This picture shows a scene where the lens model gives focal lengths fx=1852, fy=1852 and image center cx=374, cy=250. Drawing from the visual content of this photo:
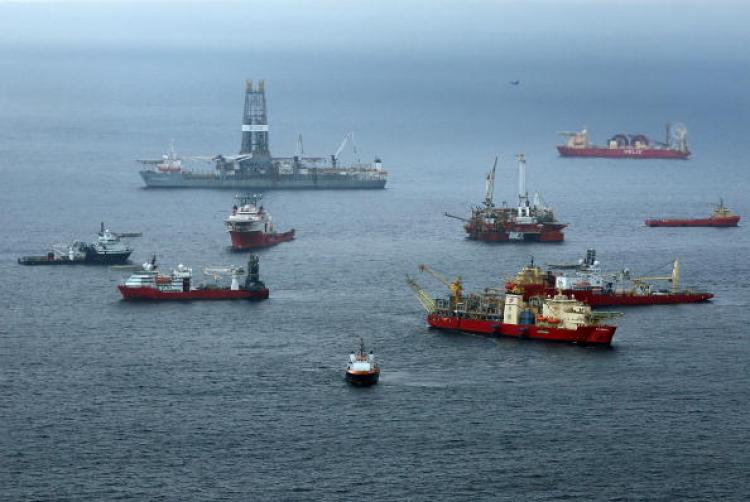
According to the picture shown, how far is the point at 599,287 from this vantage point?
129500mm

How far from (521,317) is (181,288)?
2552cm

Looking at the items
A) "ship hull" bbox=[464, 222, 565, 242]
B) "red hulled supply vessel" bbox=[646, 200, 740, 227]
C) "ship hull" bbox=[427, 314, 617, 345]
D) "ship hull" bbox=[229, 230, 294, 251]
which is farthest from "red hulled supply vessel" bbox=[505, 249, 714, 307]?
"red hulled supply vessel" bbox=[646, 200, 740, 227]

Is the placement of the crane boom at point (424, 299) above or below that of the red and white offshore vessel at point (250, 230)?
below

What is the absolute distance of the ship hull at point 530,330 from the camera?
112 m

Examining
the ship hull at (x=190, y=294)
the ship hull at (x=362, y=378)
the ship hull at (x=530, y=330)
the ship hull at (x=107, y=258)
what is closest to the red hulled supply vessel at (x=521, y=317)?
the ship hull at (x=530, y=330)

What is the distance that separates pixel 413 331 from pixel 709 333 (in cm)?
1877

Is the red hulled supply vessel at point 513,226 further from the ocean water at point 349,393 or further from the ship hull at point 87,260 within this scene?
the ship hull at point 87,260

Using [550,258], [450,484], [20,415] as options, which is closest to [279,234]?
[550,258]

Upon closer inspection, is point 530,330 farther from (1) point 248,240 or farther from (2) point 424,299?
(1) point 248,240

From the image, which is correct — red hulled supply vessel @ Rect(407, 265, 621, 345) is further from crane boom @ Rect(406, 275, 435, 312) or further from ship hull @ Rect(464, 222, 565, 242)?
ship hull @ Rect(464, 222, 565, 242)

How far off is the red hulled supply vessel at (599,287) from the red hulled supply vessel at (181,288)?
57.1 ft

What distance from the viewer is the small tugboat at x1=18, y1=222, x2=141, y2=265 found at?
462 feet

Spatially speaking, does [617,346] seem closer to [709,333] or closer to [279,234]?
[709,333]

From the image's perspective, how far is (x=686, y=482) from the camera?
85.7m
